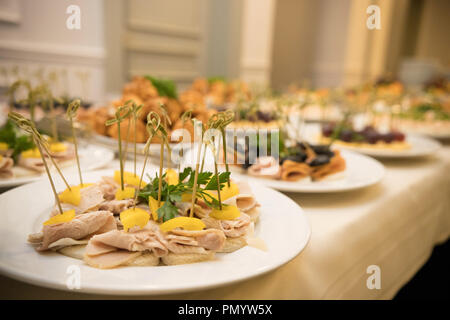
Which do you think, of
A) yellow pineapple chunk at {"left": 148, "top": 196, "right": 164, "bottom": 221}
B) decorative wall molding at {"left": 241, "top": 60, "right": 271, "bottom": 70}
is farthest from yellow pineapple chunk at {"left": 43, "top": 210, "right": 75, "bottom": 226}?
decorative wall molding at {"left": 241, "top": 60, "right": 271, "bottom": 70}

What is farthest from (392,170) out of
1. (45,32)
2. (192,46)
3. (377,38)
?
(377,38)

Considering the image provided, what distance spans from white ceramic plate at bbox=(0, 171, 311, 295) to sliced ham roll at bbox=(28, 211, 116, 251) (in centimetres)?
1

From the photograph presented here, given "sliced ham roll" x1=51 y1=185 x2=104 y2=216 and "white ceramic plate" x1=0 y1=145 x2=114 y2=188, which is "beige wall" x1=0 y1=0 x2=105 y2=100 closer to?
"white ceramic plate" x1=0 y1=145 x2=114 y2=188

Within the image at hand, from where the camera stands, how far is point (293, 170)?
0.84 metres

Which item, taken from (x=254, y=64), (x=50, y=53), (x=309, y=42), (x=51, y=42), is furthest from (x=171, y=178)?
(x=309, y=42)

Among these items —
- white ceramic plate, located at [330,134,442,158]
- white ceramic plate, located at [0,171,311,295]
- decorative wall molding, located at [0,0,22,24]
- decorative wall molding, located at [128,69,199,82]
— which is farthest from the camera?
decorative wall molding, located at [128,69,199,82]

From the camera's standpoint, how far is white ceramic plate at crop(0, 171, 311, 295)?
0.38 metres

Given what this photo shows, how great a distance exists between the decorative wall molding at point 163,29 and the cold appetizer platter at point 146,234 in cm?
273

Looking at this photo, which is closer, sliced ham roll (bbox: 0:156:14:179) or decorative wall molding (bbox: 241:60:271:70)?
sliced ham roll (bbox: 0:156:14:179)

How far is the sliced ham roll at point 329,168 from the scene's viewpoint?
872 millimetres

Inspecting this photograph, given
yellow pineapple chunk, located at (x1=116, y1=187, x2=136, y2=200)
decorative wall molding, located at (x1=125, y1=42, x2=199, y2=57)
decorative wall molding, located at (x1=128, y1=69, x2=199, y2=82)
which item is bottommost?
yellow pineapple chunk, located at (x1=116, y1=187, x2=136, y2=200)

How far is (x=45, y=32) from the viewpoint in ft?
5.49

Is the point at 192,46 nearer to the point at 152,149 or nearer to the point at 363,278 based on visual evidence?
the point at 152,149
